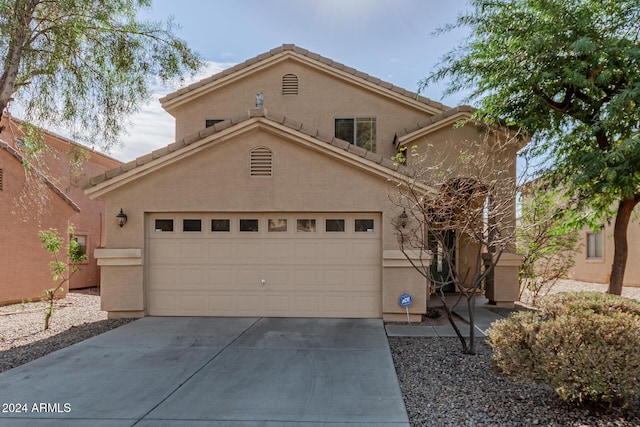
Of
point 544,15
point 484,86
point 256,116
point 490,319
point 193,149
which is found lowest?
point 490,319

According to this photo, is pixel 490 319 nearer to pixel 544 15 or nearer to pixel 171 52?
pixel 544 15

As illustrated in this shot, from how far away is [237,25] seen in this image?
407 inches

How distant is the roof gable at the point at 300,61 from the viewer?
1213 centimetres

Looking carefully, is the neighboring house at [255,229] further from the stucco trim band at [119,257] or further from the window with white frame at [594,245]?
the window with white frame at [594,245]

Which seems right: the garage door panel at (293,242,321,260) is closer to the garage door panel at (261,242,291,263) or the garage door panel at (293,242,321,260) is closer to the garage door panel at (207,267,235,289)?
the garage door panel at (261,242,291,263)

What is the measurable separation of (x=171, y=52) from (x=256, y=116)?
2539 millimetres

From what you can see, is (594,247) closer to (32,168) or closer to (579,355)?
(579,355)

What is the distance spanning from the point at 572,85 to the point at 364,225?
5.62 m

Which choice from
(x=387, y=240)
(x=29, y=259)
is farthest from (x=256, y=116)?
(x=29, y=259)

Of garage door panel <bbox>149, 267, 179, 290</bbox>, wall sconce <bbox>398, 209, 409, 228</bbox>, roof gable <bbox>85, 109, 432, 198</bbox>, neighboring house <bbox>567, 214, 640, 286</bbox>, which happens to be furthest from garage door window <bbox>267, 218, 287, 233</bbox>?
neighboring house <bbox>567, 214, 640, 286</bbox>

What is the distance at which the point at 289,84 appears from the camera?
1267 cm

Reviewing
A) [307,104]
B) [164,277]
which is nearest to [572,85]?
[307,104]

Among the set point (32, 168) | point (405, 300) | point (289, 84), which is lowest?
point (405, 300)

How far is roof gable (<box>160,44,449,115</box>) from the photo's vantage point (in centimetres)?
1213
